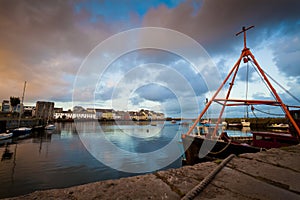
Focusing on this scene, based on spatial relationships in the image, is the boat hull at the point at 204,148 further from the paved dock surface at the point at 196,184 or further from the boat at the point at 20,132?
the boat at the point at 20,132

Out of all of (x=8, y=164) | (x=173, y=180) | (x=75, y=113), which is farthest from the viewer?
(x=75, y=113)

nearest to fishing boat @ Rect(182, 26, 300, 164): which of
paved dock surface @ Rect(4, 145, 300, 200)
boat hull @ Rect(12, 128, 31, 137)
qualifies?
paved dock surface @ Rect(4, 145, 300, 200)

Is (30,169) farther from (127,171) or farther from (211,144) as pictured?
(211,144)

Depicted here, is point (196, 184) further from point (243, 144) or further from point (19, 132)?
point (19, 132)

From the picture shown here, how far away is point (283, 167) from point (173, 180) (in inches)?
103

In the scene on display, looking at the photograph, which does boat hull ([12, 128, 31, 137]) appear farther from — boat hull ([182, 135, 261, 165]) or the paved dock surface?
the paved dock surface

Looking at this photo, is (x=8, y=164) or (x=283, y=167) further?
(x=8, y=164)

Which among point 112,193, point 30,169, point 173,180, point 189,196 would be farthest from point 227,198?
point 30,169

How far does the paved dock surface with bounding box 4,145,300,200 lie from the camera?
71.2 inches

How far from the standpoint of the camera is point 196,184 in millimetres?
2125

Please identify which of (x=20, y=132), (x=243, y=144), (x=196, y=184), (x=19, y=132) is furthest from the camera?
(x=20, y=132)

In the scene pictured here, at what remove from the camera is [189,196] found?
1.73 metres

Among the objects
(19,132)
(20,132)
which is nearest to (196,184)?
(19,132)

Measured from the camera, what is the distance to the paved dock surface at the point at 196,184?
1.81m
